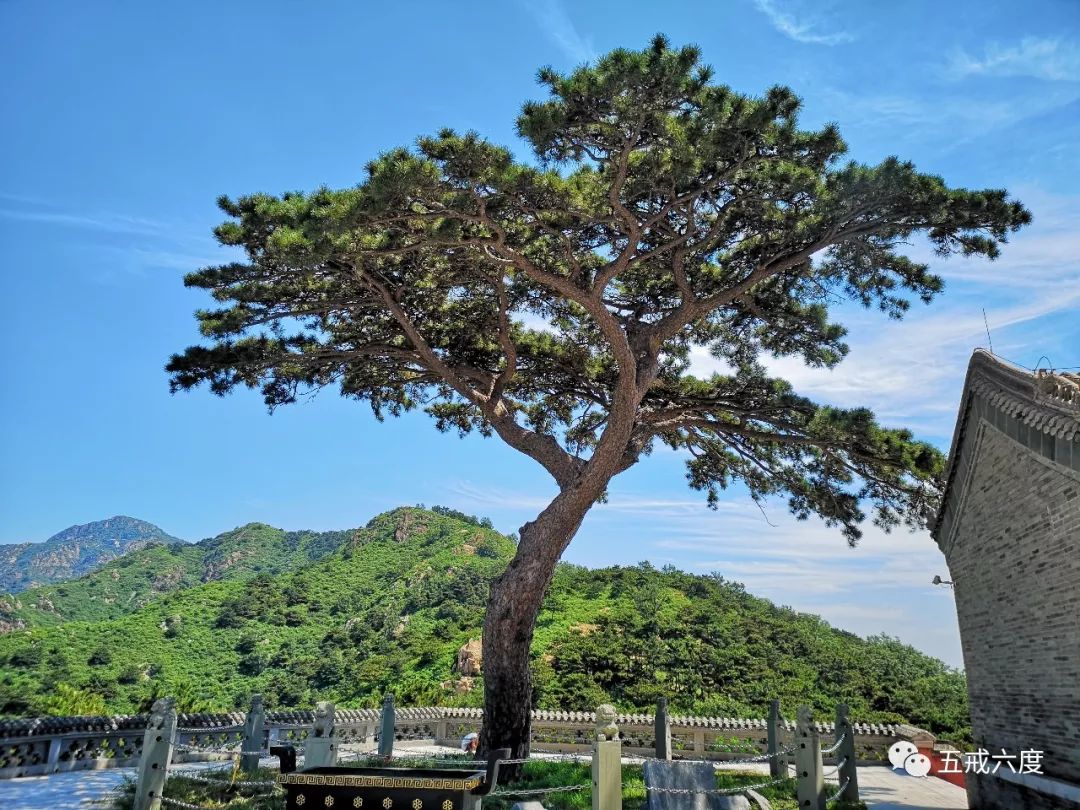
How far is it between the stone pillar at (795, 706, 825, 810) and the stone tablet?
0.66 m

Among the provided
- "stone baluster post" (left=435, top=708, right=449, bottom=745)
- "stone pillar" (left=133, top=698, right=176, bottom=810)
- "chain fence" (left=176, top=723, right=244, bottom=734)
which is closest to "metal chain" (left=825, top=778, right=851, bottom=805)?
"stone pillar" (left=133, top=698, right=176, bottom=810)

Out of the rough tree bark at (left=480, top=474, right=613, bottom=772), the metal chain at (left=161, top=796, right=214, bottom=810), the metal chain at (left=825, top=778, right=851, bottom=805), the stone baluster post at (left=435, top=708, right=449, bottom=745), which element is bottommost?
the stone baluster post at (left=435, top=708, right=449, bottom=745)

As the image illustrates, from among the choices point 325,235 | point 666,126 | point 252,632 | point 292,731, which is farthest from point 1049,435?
point 252,632

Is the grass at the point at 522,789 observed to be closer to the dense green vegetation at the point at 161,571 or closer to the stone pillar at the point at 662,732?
the stone pillar at the point at 662,732

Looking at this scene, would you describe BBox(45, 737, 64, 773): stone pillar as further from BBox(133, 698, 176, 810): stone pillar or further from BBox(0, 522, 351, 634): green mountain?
BBox(0, 522, 351, 634): green mountain

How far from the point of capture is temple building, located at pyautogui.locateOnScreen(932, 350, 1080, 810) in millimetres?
7008

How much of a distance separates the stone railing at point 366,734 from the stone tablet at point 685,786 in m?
2.96

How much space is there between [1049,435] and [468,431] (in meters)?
10.2

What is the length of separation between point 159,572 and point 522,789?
149 feet

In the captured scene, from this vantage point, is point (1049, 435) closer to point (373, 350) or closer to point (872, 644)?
point (373, 350)

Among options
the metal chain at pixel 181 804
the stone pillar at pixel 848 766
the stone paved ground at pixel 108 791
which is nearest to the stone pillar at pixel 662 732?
the stone paved ground at pixel 108 791

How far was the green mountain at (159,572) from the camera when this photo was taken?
36.5 meters

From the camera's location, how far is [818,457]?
12.2 metres

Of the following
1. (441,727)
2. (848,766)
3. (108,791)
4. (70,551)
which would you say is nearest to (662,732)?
(848,766)
